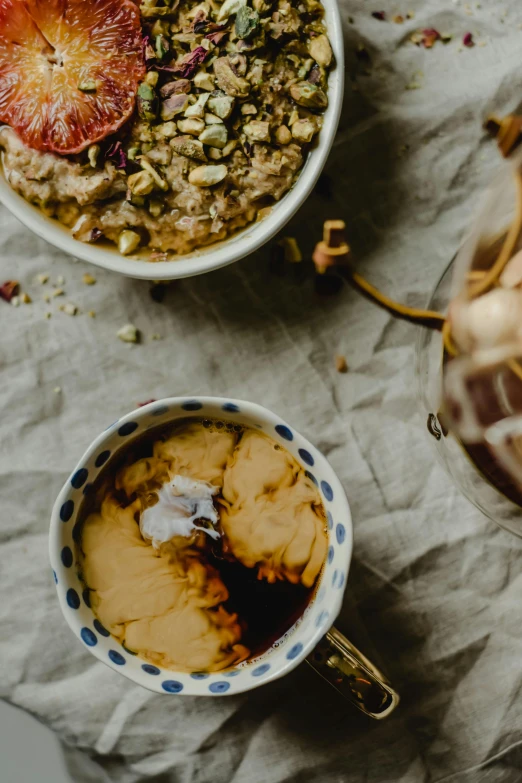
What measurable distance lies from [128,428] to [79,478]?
0.21 feet

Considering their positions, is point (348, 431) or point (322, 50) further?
point (348, 431)

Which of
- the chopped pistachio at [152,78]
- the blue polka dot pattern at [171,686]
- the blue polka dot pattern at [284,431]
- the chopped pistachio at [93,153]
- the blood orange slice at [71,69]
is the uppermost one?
the blood orange slice at [71,69]

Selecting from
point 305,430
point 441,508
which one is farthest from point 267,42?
point 441,508

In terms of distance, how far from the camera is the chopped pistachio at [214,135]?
2.30 feet

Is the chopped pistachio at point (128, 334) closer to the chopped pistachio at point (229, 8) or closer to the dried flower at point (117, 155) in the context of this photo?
the dried flower at point (117, 155)

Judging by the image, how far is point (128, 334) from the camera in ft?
2.65

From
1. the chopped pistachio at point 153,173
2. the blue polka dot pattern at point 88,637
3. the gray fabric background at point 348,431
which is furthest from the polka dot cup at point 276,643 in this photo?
the chopped pistachio at point 153,173

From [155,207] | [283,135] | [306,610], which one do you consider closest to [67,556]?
[306,610]

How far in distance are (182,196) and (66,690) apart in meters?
0.55

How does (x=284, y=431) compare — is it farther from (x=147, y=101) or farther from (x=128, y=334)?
(x=147, y=101)

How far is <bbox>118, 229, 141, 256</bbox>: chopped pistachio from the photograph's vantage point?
2.38 ft

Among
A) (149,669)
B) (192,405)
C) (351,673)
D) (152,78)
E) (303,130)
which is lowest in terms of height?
(351,673)

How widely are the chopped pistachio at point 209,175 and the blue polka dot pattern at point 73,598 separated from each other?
16.0 inches

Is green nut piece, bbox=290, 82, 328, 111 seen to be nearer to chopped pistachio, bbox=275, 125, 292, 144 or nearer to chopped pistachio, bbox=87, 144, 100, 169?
chopped pistachio, bbox=275, 125, 292, 144
